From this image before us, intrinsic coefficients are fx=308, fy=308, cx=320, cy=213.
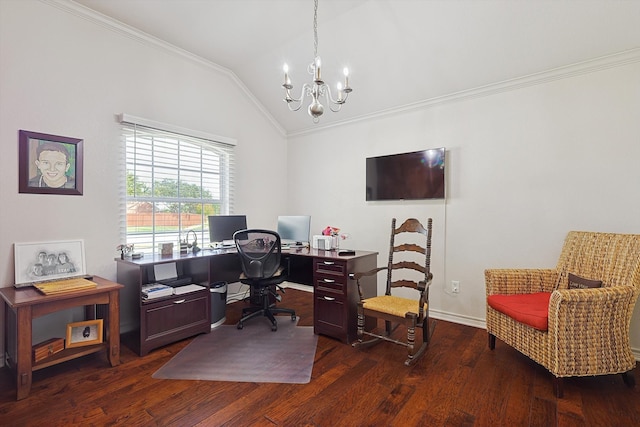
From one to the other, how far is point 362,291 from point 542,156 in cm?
213

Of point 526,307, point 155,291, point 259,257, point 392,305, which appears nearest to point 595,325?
point 526,307

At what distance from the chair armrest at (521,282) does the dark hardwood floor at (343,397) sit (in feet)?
1.81

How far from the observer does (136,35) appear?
315 centimetres

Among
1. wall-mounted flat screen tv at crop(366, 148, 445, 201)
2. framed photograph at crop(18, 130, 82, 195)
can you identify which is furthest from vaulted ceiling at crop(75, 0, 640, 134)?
framed photograph at crop(18, 130, 82, 195)

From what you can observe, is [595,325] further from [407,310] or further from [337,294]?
[337,294]

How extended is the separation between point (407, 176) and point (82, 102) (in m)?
3.38

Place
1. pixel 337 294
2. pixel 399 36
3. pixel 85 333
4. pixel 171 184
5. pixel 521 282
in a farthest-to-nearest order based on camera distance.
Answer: pixel 171 184 → pixel 399 36 → pixel 337 294 → pixel 521 282 → pixel 85 333

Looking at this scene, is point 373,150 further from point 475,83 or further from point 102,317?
point 102,317

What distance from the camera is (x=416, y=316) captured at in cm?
240

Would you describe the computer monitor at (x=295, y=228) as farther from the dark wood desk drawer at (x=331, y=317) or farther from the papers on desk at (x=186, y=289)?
the papers on desk at (x=186, y=289)

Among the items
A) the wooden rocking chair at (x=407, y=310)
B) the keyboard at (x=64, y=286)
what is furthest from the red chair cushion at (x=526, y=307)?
the keyboard at (x=64, y=286)

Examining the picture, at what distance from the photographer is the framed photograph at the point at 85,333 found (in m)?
2.41

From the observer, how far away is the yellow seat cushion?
8.18 ft

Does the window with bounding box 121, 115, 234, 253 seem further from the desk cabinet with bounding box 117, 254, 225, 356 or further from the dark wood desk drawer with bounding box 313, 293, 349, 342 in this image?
the dark wood desk drawer with bounding box 313, 293, 349, 342
